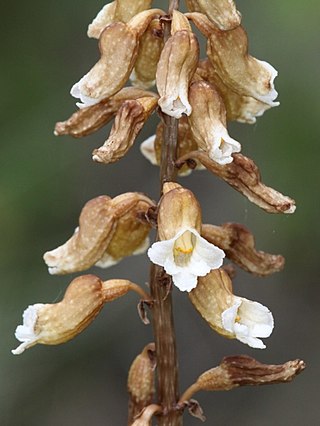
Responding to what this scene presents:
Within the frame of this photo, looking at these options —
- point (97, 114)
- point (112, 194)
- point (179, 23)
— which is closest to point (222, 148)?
point (179, 23)

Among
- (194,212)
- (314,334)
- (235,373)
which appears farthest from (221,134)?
(314,334)

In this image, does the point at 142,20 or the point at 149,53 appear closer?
the point at 142,20

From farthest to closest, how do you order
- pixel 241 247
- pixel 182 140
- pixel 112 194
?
pixel 112 194 → pixel 241 247 → pixel 182 140

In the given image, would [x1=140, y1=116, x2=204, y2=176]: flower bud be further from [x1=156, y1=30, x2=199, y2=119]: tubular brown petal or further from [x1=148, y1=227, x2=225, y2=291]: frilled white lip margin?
[x1=148, y1=227, x2=225, y2=291]: frilled white lip margin

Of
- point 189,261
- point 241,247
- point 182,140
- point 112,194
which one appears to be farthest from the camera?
point 112,194

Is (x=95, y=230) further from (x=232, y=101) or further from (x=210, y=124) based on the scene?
(x=232, y=101)

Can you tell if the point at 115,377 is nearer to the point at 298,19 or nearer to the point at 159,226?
the point at 298,19

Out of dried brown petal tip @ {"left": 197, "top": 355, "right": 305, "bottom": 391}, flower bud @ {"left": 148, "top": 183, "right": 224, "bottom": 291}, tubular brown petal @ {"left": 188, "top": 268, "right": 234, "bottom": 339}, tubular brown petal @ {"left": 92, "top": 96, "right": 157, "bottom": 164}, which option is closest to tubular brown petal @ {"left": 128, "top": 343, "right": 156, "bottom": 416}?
dried brown petal tip @ {"left": 197, "top": 355, "right": 305, "bottom": 391}

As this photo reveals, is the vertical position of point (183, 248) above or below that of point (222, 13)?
below
